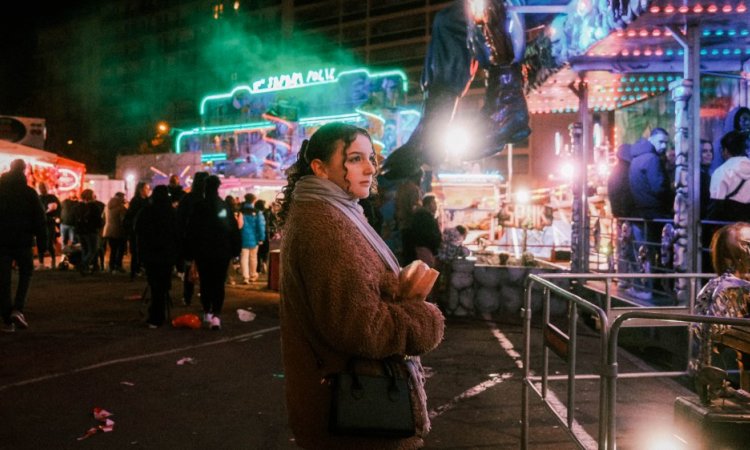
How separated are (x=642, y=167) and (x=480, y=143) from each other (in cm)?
241

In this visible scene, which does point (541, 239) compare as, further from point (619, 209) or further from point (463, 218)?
point (619, 209)

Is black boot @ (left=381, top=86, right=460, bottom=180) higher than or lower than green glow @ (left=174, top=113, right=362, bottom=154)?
lower

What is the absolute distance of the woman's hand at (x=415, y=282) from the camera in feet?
7.04

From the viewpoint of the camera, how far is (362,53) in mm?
66812

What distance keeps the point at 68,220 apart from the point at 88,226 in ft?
4.60

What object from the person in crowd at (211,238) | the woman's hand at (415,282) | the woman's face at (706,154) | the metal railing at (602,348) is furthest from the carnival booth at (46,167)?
the woman's hand at (415,282)

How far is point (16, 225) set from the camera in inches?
310

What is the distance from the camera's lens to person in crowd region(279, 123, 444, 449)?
2.00 meters

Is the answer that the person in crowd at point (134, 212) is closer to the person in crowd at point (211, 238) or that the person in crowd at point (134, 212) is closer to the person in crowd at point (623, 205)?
the person in crowd at point (211, 238)

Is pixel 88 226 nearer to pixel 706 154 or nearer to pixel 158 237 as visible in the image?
pixel 158 237

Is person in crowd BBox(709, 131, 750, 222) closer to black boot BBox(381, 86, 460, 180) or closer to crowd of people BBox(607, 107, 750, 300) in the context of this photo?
crowd of people BBox(607, 107, 750, 300)

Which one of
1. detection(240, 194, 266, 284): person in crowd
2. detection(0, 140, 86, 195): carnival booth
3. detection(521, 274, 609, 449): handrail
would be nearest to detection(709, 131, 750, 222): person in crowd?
detection(521, 274, 609, 449): handrail

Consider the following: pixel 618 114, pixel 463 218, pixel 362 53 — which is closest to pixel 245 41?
pixel 362 53

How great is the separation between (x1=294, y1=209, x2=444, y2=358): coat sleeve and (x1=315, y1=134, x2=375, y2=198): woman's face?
0.19m
